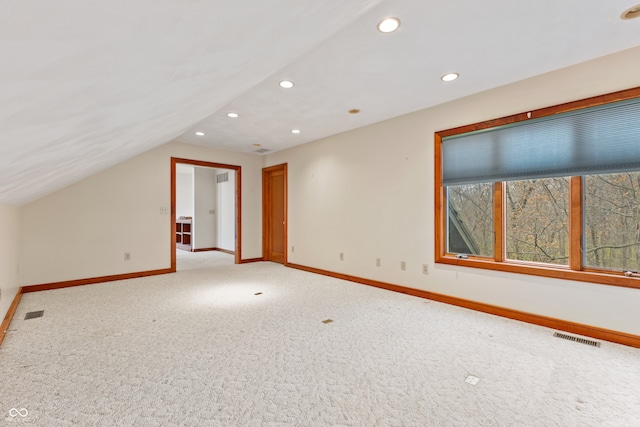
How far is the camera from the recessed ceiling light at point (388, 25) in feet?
6.31

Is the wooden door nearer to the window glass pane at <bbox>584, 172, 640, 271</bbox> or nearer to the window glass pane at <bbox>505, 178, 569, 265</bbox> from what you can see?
the window glass pane at <bbox>505, 178, 569, 265</bbox>

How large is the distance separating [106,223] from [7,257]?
5.68ft

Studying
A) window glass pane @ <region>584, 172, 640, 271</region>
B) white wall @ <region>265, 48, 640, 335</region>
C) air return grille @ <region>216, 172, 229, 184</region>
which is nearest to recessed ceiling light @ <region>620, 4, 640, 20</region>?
white wall @ <region>265, 48, 640, 335</region>

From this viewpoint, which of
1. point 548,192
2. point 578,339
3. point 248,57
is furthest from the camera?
point 548,192

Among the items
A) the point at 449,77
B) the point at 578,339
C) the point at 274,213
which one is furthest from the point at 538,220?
the point at 274,213

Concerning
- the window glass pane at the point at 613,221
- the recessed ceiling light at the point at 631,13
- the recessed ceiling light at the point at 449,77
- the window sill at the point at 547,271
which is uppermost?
the recessed ceiling light at the point at 631,13

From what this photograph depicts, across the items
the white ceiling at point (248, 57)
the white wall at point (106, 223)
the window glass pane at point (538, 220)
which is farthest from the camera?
the white wall at point (106, 223)

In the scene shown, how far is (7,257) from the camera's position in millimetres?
2746

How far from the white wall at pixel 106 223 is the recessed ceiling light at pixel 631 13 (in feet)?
18.3

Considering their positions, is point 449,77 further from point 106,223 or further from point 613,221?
point 106,223

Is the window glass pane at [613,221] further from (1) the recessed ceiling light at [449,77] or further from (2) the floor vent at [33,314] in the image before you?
(2) the floor vent at [33,314]

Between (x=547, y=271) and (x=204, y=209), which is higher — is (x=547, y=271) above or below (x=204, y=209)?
below

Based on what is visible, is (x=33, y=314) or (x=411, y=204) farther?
(x=411, y=204)

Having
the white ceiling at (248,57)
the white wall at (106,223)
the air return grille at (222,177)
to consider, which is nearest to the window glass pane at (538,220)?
the white ceiling at (248,57)
